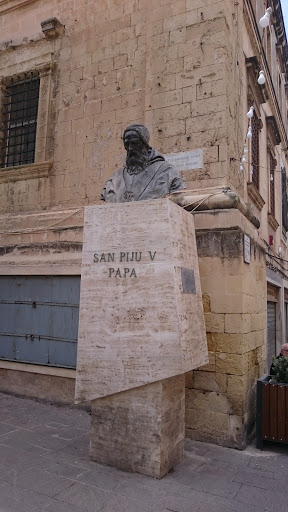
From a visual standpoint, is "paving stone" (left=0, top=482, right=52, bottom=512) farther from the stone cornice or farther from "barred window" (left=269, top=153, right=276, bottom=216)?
the stone cornice

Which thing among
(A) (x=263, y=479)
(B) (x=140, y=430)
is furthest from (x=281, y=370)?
(B) (x=140, y=430)

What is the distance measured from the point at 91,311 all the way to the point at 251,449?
236cm

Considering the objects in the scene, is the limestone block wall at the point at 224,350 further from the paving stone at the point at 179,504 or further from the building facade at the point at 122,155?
the paving stone at the point at 179,504

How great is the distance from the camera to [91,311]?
3.86 meters

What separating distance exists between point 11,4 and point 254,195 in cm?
607

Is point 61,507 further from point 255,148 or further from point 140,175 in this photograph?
point 255,148

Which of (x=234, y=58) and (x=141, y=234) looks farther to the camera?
(x=234, y=58)

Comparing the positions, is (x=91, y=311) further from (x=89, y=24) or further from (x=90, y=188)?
(x=89, y=24)

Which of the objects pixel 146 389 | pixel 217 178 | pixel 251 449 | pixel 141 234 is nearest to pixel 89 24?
pixel 217 178

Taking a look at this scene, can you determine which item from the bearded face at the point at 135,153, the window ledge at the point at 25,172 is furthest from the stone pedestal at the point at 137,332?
the window ledge at the point at 25,172

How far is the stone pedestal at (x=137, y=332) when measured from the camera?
354 centimetres

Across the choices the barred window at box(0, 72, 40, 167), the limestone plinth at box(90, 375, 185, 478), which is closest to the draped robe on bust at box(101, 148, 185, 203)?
the limestone plinth at box(90, 375, 185, 478)

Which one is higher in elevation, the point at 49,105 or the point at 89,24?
the point at 89,24

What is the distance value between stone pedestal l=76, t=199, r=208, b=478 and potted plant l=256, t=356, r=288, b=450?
0.97 metres
